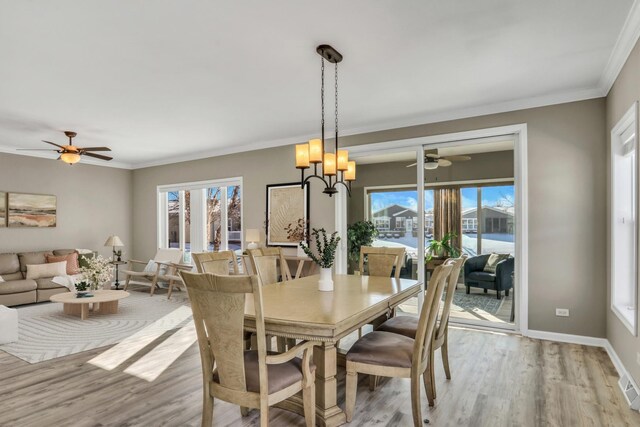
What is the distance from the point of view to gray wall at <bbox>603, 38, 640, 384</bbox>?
272 cm

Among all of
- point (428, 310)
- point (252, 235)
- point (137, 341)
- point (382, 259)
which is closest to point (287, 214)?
point (252, 235)

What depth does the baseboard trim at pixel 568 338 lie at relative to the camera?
3.79 metres

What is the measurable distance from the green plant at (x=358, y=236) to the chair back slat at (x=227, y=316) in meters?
3.67

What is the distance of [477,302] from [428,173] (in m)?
1.80

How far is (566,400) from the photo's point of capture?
2.66 meters

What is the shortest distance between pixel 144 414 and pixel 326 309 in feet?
4.62

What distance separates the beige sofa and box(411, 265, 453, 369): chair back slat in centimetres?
621

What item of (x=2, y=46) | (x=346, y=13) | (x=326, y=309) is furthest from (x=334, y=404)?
(x=2, y=46)

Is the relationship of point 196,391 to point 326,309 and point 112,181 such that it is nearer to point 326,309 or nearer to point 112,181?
point 326,309

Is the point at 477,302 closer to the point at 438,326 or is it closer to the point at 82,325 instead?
the point at 438,326

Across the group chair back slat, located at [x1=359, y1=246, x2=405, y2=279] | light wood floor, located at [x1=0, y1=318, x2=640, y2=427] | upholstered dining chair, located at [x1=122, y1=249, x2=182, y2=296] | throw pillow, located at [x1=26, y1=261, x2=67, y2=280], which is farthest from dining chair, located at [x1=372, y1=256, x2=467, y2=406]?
throw pillow, located at [x1=26, y1=261, x2=67, y2=280]

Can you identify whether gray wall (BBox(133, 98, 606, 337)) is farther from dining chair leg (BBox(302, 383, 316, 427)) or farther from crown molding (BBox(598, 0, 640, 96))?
dining chair leg (BBox(302, 383, 316, 427))

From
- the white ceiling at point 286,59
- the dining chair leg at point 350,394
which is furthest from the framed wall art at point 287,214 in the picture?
the dining chair leg at point 350,394

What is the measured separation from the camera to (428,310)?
2.21 meters
